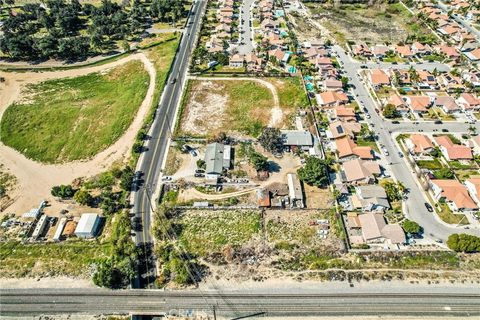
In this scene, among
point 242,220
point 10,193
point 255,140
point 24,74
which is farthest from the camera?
point 24,74

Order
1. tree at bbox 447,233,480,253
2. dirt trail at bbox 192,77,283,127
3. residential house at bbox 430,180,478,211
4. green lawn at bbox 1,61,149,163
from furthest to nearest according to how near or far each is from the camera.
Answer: dirt trail at bbox 192,77,283,127
green lawn at bbox 1,61,149,163
residential house at bbox 430,180,478,211
tree at bbox 447,233,480,253

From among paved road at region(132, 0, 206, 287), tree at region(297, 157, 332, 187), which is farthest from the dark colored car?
paved road at region(132, 0, 206, 287)

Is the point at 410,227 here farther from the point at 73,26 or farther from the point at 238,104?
the point at 73,26

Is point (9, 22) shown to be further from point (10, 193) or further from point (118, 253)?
point (118, 253)

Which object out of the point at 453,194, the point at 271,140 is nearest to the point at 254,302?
the point at 271,140

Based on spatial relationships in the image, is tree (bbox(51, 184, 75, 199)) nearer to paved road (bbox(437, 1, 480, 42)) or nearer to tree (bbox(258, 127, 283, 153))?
tree (bbox(258, 127, 283, 153))

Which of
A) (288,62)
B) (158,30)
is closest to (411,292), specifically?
(288,62)

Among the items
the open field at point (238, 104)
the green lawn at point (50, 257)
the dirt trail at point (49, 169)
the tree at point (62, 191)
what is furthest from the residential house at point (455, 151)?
the tree at point (62, 191)
